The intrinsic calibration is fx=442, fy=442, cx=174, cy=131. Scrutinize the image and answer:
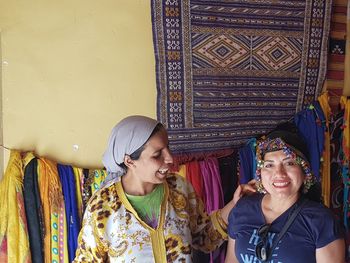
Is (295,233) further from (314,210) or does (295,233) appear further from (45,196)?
(45,196)

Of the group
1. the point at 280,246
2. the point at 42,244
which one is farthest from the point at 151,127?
the point at 42,244

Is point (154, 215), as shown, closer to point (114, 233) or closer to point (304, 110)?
point (114, 233)

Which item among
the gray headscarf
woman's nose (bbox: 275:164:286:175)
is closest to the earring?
woman's nose (bbox: 275:164:286:175)

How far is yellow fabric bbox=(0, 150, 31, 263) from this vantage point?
2.41 meters

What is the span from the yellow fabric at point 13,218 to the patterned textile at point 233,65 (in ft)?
3.00

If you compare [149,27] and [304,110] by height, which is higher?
[149,27]

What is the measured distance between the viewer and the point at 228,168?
2879mm

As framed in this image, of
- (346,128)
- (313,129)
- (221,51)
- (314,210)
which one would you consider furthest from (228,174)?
(314,210)

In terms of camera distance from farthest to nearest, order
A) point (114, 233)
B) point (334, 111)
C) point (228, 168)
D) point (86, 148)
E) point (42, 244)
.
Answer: point (334, 111) → point (228, 168) → point (86, 148) → point (42, 244) → point (114, 233)

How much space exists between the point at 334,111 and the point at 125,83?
4.81ft

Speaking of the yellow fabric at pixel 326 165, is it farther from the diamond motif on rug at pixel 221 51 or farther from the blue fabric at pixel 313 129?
the diamond motif on rug at pixel 221 51

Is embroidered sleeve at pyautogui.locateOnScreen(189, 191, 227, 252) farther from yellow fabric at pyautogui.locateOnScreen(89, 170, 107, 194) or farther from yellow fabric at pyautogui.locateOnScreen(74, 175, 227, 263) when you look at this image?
yellow fabric at pyautogui.locateOnScreen(89, 170, 107, 194)

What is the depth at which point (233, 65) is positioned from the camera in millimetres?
2803

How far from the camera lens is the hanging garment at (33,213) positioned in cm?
246
